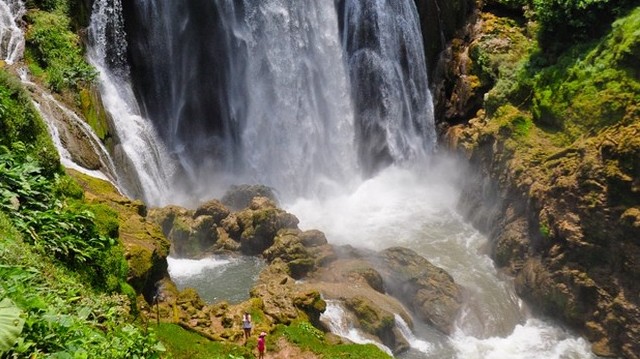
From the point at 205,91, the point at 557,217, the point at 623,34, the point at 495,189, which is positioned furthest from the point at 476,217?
the point at 205,91

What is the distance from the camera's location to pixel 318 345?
47.1 ft

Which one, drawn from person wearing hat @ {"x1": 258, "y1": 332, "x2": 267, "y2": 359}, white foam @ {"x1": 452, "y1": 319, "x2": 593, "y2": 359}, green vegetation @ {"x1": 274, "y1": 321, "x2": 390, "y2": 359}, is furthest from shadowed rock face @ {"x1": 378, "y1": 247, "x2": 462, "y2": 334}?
person wearing hat @ {"x1": 258, "y1": 332, "x2": 267, "y2": 359}

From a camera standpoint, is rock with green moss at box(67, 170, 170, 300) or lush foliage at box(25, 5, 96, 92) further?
lush foliage at box(25, 5, 96, 92)

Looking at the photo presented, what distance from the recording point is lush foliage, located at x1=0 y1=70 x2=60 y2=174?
1032 centimetres

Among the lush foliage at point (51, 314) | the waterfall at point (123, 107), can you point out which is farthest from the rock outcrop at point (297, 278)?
the lush foliage at point (51, 314)

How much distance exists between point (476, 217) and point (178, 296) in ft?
55.6

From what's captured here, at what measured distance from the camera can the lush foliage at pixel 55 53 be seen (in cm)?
1994

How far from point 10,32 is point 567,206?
2295cm

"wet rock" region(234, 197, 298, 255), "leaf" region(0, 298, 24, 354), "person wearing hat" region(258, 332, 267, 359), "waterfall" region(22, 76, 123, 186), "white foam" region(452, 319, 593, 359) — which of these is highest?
"leaf" region(0, 298, 24, 354)

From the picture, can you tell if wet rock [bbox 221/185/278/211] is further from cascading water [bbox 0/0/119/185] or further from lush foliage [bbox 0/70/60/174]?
lush foliage [bbox 0/70/60/174]

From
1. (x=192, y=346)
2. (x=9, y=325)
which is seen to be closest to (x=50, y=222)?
(x=9, y=325)

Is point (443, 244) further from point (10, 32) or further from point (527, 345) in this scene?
point (10, 32)

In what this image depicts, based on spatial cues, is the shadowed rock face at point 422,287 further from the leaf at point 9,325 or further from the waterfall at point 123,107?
the leaf at point 9,325

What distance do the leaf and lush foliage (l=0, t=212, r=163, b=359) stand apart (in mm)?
267
